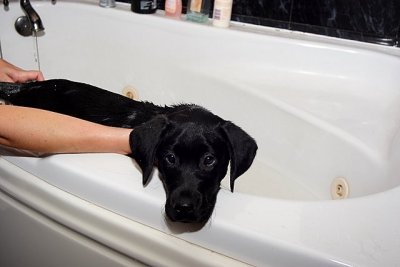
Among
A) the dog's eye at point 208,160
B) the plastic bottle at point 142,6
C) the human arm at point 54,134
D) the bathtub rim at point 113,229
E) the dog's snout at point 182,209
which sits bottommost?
the bathtub rim at point 113,229

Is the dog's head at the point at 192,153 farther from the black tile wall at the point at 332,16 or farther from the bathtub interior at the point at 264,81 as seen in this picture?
the black tile wall at the point at 332,16

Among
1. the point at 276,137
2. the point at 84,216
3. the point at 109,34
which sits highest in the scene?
the point at 109,34

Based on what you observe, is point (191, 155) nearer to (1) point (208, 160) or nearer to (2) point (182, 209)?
(1) point (208, 160)

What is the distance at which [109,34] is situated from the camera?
181 centimetres

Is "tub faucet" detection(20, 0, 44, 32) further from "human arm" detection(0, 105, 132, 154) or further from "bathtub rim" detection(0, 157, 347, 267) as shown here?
"bathtub rim" detection(0, 157, 347, 267)

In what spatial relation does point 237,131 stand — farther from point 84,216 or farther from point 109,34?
point 109,34

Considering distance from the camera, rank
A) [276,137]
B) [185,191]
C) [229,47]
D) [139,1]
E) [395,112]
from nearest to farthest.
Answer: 1. [185,191]
2. [395,112]
3. [276,137]
4. [229,47]
5. [139,1]

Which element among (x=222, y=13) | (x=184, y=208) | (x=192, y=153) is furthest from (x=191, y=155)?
(x=222, y=13)

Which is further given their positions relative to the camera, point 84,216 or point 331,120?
point 331,120

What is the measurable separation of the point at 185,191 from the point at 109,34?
1199 millimetres

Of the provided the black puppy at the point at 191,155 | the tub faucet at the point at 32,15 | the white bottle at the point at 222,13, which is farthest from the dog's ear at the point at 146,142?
the tub faucet at the point at 32,15

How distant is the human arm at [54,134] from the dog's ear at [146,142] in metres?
0.07

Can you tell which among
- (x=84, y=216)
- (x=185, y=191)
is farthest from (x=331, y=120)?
(x=84, y=216)

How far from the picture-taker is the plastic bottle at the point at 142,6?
1762mm
